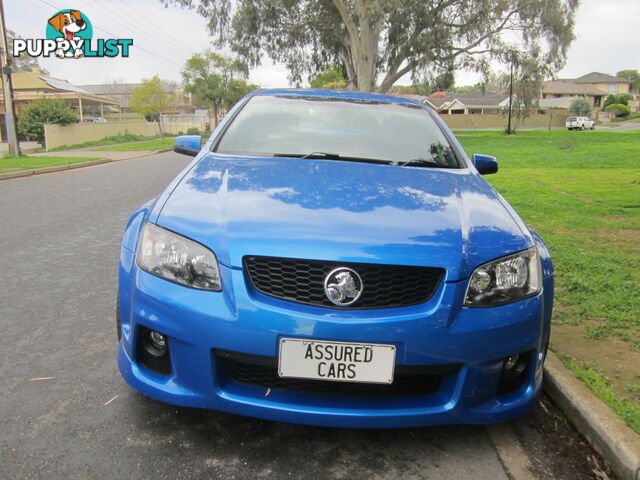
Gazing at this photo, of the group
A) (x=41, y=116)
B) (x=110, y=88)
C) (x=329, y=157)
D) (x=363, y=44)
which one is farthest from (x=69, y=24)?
(x=110, y=88)

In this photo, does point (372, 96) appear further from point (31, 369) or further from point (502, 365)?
point (31, 369)

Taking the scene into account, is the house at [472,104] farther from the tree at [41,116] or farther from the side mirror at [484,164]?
the side mirror at [484,164]

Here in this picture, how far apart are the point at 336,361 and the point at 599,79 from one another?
11907 cm

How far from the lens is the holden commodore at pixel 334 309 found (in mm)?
1882

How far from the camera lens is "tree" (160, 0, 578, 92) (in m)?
26.1

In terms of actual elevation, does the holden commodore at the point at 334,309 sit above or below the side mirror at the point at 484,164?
below

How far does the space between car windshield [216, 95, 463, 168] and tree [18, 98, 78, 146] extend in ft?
96.1

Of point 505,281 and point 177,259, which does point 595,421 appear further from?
point 177,259

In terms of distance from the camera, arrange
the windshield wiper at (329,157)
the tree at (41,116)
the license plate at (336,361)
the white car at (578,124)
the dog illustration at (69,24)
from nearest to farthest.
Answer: the license plate at (336,361), the windshield wiper at (329,157), the dog illustration at (69,24), the tree at (41,116), the white car at (578,124)

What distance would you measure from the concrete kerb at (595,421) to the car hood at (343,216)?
799 millimetres

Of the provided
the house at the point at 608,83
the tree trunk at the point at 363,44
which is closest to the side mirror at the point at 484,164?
the tree trunk at the point at 363,44

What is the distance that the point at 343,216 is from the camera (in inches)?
85.4

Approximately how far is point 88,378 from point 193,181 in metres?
1.10

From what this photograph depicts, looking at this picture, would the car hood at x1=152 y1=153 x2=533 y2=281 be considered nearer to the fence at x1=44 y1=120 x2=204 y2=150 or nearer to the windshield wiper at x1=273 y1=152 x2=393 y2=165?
the windshield wiper at x1=273 y1=152 x2=393 y2=165
